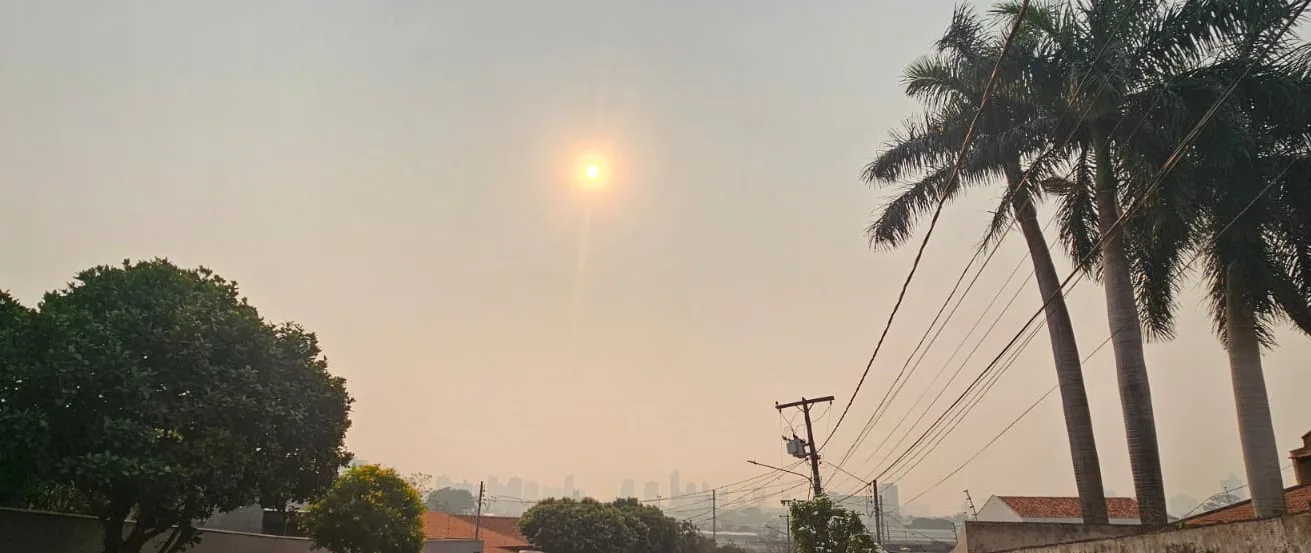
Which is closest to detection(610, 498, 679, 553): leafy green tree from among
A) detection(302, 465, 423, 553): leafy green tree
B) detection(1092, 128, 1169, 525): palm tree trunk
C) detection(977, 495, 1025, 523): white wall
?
detection(977, 495, 1025, 523): white wall

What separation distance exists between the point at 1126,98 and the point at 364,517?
2221 cm

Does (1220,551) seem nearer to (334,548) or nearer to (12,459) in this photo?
(12,459)

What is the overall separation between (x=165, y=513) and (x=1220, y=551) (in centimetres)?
1709

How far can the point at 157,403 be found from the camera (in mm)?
14164

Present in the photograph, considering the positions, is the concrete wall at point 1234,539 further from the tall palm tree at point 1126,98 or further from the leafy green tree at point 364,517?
the leafy green tree at point 364,517

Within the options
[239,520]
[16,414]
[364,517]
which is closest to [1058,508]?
[364,517]

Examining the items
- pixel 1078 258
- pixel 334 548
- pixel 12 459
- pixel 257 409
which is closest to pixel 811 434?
pixel 1078 258

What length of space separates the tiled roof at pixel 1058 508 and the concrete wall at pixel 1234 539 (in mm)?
43344

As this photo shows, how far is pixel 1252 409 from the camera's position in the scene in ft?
50.5

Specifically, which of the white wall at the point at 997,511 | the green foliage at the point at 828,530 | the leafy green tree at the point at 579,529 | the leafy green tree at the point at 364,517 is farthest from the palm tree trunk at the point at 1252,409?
the white wall at the point at 997,511

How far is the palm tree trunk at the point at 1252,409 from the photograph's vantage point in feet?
49.6

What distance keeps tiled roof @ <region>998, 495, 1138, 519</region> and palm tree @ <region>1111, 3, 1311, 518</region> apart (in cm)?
3559

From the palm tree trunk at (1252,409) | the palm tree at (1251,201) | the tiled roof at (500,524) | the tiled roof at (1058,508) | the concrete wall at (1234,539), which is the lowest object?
the tiled roof at (500,524)

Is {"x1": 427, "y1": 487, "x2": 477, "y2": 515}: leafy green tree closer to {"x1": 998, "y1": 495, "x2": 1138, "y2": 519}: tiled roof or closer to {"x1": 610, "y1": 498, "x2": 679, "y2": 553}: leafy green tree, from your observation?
{"x1": 610, "y1": 498, "x2": 679, "y2": 553}: leafy green tree
